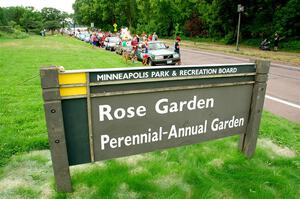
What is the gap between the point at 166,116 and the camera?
3436 mm

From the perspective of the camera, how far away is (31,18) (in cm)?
9231

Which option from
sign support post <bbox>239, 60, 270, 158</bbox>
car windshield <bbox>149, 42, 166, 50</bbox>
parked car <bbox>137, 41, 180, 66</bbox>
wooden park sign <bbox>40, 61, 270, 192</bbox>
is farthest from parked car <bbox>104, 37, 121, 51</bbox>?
wooden park sign <bbox>40, 61, 270, 192</bbox>

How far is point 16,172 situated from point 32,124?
1998 mm

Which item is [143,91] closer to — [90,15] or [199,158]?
[199,158]

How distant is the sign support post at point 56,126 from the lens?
281 cm

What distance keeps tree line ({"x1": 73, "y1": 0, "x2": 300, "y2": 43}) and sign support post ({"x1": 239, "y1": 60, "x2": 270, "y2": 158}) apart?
26699mm

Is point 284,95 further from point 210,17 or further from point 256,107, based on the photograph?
point 210,17

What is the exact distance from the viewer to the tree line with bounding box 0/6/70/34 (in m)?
68.2

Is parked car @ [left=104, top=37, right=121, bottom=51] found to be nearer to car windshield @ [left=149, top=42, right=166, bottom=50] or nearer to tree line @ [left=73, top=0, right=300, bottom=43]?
car windshield @ [left=149, top=42, right=166, bottom=50]

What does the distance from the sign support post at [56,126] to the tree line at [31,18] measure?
55.2 metres

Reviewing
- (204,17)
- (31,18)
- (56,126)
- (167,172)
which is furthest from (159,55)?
(31,18)

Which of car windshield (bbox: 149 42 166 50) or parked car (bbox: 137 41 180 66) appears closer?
parked car (bbox: 137 41 180 66)

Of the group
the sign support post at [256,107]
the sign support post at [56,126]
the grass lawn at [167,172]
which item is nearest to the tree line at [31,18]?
the grass lawn at [167,172]

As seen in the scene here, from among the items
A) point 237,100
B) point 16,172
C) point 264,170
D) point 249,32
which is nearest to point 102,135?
point 16,172
